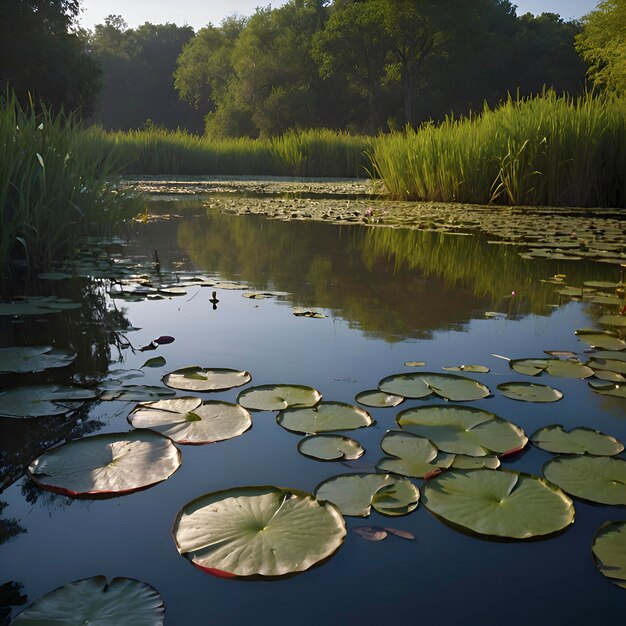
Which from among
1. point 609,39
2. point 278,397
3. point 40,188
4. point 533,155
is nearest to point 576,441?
point 278,397

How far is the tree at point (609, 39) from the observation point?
59.5 feet

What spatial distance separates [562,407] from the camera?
1.44 metres

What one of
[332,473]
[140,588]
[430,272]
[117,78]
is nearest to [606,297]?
[430,272]

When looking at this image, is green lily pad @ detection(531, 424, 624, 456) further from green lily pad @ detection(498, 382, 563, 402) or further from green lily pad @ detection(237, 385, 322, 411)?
green lily pad @ detection(237, 385, 322, 411)

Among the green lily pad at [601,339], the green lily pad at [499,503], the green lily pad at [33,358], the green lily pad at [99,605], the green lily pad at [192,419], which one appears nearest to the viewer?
the green lily pad at [99,605]

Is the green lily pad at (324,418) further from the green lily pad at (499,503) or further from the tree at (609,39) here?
the tree at (609,39)

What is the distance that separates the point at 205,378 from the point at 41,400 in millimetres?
383

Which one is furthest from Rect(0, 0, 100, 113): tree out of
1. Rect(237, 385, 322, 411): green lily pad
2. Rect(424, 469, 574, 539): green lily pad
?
Rect(424, 469, 574, 539): green lily pad

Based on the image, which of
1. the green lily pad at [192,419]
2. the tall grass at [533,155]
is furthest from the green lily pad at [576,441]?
the tall grass at [533,155]

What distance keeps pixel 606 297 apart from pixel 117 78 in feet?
179

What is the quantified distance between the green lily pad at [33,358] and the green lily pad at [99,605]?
0.95 m

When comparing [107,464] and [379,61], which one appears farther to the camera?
[379,61]

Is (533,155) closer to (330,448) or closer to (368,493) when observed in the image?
(330,448)

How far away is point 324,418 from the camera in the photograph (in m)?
1.31
